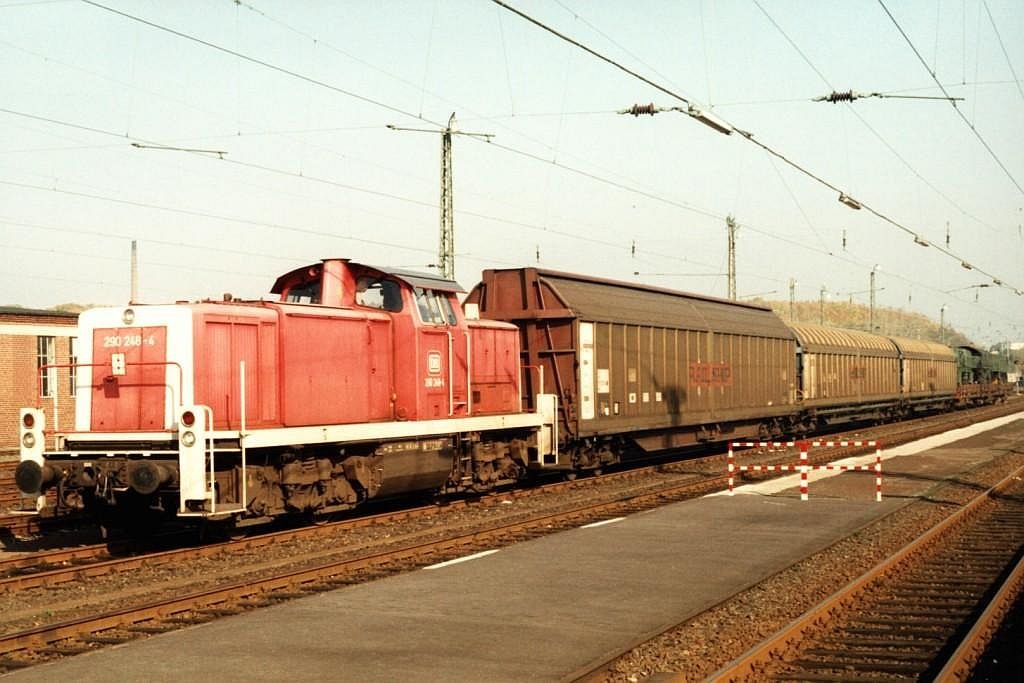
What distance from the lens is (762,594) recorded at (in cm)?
1006

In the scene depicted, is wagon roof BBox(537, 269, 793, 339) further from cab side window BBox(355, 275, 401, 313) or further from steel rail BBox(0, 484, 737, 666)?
steel rail BBox(0, 484, 737, 666)

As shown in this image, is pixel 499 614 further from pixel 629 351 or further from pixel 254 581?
pixel 629 351

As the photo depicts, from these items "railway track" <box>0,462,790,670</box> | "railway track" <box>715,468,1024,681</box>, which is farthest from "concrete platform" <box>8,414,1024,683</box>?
"railway track" <box>715,468,1024,681</box>

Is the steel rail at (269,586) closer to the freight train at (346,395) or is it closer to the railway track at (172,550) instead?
the freight train at (346,395)

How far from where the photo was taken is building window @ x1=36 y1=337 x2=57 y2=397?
3325 centimetres

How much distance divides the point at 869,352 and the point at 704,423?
18600 millimetres

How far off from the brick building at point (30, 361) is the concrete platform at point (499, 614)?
24.3m

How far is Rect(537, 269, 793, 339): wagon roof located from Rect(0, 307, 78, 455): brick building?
18.2 m

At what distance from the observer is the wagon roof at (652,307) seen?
821 inches

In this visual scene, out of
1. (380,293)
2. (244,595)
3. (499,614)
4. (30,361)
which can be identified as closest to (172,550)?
(244,595)

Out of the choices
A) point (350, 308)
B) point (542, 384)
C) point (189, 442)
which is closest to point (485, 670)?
point (189, 442)

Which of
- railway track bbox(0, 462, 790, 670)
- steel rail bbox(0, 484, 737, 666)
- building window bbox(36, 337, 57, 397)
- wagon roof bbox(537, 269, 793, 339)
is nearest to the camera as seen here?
railway track bbox(0, 462, 790, 670)

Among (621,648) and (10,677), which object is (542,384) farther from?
(10,677)

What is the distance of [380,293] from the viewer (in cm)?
1556
